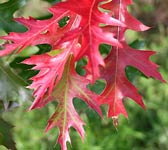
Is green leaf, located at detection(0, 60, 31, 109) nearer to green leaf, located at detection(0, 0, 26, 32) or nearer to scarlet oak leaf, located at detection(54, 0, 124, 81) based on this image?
green leaf, located at detection(0, 0, 26, 32)

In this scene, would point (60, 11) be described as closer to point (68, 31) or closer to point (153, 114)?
point (68, 31)

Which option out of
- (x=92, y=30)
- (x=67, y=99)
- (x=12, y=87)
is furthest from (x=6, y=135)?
→ (x=92, y=30)

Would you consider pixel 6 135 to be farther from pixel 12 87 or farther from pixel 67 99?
pixel 67 99

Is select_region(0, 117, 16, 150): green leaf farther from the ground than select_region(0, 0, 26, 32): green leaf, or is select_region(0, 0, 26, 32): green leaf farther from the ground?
select_region(0, 0, 26, 32): green leaf

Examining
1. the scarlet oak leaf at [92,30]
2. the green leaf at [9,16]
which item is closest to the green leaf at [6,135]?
the green leaf at [9,16]

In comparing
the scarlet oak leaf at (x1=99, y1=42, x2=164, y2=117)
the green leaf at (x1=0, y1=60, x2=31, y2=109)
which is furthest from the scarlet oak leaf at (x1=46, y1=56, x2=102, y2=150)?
the green leaf at (x1=0, y1=60, x2=31, y2=109)

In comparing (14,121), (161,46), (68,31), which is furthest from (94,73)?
(161,46)
